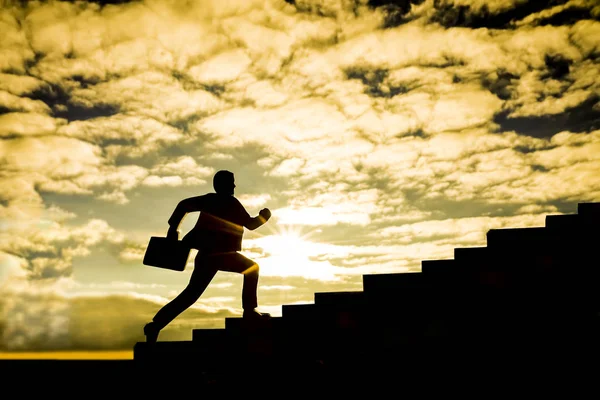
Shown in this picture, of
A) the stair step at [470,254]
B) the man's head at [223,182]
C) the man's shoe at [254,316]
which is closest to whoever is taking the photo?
the stair step at [470,254]

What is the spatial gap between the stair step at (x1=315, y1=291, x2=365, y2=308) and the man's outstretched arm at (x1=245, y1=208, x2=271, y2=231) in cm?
115

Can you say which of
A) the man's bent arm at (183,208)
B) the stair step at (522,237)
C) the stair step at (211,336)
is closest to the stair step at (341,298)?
the stair step at (211,336)

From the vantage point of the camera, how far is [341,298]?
6.77m

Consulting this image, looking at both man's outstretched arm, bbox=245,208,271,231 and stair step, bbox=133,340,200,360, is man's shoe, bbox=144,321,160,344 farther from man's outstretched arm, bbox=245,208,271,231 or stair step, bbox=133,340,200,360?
man's outstretched arm, bbox=245,208,271,231

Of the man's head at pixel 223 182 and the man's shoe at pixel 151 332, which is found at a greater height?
the man's head at pixel 223 182

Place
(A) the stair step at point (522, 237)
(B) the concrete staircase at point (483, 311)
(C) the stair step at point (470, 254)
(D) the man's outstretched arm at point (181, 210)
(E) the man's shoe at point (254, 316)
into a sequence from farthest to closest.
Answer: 1. (D) the man's outstretched arm at point (181, 210)
2. (E) the man's shoe at point (254, 316)
3. (C) the stair step at point (470, 254)
4. (A) the stair step at point (522, 237)
5. (B) the concrete staircase at point (483, 311)

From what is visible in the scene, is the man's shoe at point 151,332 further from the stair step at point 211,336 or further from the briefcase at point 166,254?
the stair step at point 211,336

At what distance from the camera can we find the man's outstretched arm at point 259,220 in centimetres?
725

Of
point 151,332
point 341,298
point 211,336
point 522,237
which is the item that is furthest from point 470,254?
point 151,332

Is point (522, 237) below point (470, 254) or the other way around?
the other way around

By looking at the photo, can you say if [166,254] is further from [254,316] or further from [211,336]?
[211,336]

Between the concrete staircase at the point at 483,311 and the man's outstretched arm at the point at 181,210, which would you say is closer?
the concrete staircase at the point at 483,311

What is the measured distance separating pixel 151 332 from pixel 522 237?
4.25 meters

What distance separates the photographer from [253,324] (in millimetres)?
6828
